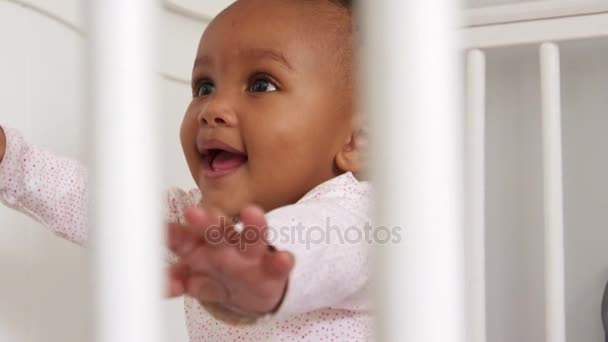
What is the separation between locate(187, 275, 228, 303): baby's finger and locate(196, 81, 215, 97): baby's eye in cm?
38

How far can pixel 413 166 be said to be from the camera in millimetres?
275

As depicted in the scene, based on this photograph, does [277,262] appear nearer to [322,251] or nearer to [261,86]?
[322,251]

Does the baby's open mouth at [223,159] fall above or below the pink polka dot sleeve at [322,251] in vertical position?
above

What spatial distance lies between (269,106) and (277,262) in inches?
13.8

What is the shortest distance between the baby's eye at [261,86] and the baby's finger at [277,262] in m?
0.35

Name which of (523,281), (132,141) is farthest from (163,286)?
(523,281)

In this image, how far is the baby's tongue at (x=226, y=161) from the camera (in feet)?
2.38

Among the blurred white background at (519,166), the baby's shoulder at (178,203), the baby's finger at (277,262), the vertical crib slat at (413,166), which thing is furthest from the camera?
the blurred white background at (519,166)

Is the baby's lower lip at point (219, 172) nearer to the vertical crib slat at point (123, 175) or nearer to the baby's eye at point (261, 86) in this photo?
the baby's eye at point (261, 86)

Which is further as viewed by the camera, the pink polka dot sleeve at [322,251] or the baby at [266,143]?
the baby at [266,143]

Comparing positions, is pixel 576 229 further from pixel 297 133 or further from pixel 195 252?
pixel 195 252

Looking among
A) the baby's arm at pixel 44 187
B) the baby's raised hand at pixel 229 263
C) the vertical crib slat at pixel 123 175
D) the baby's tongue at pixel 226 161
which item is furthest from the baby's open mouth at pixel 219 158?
the vertical crib slat at pixel 123 175

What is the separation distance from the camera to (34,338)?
0.79 m

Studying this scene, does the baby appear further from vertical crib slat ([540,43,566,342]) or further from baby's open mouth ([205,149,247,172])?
vertical crib slat ([540,43,566,342])
